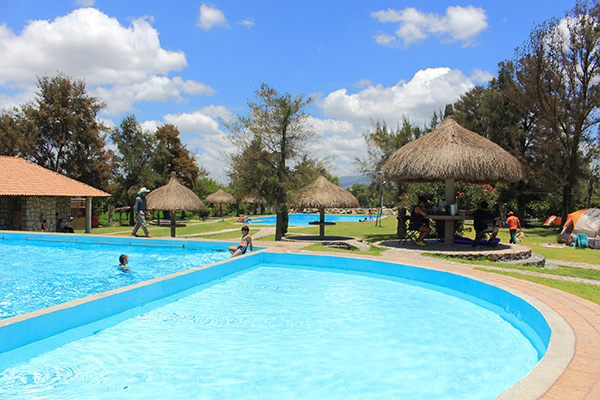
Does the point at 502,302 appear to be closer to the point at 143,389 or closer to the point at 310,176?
the point at 143,389

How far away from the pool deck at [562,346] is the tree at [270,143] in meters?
10.1

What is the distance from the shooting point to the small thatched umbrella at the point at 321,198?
17.1 m

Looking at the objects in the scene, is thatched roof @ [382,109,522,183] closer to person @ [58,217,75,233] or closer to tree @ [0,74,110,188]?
Answer: person @ [58,217,75,233]

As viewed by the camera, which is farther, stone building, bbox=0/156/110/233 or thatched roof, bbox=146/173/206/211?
thatched roof, bbox=146/173/206/211

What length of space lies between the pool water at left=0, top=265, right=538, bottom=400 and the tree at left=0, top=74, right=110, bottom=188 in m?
28.1

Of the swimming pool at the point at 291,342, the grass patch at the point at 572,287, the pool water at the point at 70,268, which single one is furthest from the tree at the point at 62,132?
the grass patch at the point at 572,287

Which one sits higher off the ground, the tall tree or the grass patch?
the tall tree

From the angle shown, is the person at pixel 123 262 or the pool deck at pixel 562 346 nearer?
the pool deck at pixel 562 346

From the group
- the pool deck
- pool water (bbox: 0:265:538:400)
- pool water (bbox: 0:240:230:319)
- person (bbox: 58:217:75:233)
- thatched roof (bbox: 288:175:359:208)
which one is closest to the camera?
the pool deck

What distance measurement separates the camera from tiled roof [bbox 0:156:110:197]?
19.8 m

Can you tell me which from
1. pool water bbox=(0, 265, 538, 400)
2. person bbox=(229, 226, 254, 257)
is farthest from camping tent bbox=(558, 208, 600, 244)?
person bbox=(229, 226, 254, 257)

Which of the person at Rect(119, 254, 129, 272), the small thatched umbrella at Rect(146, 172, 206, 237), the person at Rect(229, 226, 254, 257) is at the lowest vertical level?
the person at Rect(119, 254, 129, 272)

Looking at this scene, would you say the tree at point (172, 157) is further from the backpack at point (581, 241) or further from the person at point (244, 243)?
the backpack at point (581, 241)

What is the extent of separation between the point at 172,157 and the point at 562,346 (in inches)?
1481
